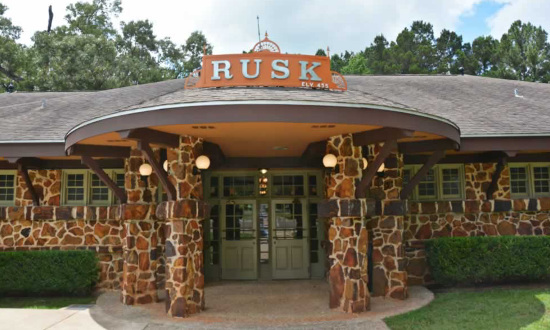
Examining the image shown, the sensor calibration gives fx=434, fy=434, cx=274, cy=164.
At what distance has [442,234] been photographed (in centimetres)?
959

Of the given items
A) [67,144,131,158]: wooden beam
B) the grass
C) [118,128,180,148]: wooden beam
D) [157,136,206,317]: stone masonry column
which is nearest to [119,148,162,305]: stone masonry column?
[67,144,131,158]: wooden beam

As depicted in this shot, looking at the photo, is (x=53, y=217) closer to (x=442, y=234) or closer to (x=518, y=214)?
(x=442, y=234)

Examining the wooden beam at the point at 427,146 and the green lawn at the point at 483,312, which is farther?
the wooden beam at the point at 427,146

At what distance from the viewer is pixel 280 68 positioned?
685 cm

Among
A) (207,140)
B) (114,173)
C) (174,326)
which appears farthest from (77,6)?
(174,326)

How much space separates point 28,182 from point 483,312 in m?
9.06

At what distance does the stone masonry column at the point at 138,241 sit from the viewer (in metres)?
7.88

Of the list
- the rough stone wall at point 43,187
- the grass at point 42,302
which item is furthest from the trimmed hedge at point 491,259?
the rough stone wall at point 43,187

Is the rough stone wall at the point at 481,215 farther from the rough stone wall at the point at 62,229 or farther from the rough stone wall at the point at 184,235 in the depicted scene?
the rough stone wall at the point at 62,229

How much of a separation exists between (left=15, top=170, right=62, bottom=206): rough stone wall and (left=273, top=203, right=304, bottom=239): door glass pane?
4968 millimetres

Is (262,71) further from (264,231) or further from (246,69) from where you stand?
(264,231)

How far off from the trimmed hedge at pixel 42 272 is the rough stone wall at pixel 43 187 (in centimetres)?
124

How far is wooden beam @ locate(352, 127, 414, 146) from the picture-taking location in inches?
251

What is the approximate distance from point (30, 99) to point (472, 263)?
12561mm
